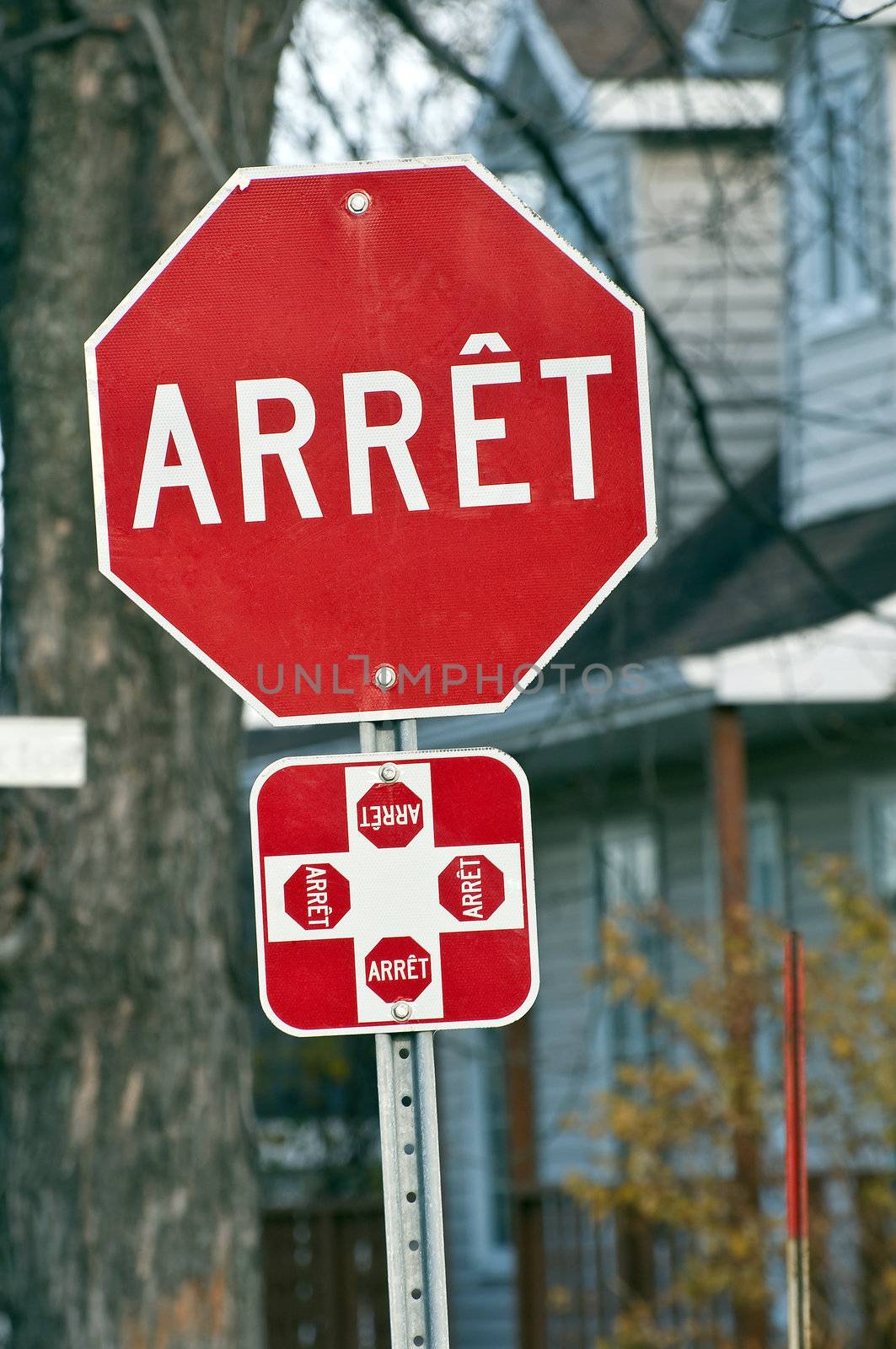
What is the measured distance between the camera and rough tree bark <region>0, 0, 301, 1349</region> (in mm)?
5816

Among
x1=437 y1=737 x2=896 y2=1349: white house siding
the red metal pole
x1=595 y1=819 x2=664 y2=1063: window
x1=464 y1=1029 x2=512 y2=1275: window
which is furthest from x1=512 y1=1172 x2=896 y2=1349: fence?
the red metal pole

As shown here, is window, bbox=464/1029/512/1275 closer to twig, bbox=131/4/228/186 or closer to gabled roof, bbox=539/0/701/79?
gabled roof, bbox=539/0/701/79

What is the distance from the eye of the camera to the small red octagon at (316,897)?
9.06ft

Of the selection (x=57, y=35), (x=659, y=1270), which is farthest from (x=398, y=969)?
(x=659, y=1270)

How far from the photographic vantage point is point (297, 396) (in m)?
2.87

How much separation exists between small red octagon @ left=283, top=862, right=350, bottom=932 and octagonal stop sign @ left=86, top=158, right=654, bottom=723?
0.20 metres

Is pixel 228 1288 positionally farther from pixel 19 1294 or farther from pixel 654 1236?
pixel 654 1236

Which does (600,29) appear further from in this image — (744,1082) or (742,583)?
(744,1082)

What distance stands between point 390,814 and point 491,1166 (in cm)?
1466

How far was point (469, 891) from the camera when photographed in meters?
2.78

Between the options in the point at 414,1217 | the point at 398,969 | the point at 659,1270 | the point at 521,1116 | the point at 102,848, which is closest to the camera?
the point at 414,1217

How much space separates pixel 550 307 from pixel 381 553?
40cm

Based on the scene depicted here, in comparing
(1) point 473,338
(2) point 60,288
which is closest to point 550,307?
(1) point 473,338

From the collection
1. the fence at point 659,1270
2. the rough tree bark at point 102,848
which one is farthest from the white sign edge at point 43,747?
the fence at point 659,1270
